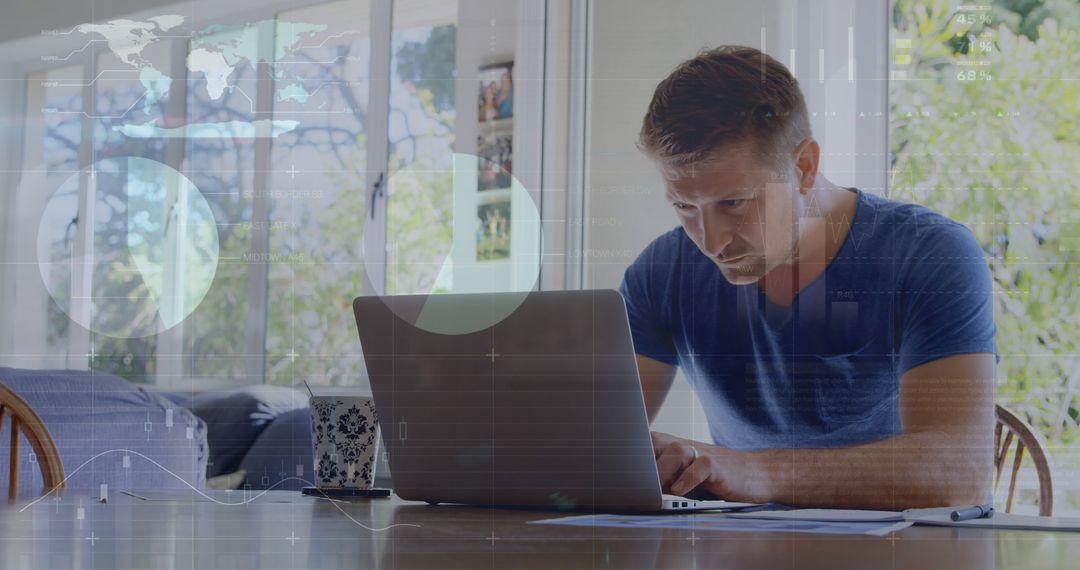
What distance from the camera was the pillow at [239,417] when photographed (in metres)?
1.27

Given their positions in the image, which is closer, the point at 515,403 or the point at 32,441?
the point at 515,403

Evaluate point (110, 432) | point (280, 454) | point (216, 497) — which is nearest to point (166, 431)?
point (110, 432)

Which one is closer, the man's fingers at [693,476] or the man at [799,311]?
the man's fingers at [693,476]

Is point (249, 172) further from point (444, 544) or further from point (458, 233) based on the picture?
point (444, 544)

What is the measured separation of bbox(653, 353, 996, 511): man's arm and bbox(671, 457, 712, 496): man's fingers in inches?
1.9

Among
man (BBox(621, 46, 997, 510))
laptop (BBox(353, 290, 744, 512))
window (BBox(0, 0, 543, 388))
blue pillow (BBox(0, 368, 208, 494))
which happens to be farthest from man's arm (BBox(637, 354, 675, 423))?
blue pillow (BBox(0, 368, 208, 494))

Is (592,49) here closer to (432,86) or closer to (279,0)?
(432,86)

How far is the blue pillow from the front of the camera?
1.18 metres

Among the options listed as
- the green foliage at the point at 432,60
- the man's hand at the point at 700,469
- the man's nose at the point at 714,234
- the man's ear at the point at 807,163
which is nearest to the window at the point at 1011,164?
the man's ear at the point at 807,163

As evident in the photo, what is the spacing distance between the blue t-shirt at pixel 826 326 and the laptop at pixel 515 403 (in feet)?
1.48

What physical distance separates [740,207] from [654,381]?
29cm

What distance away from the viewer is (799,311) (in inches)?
50.8
